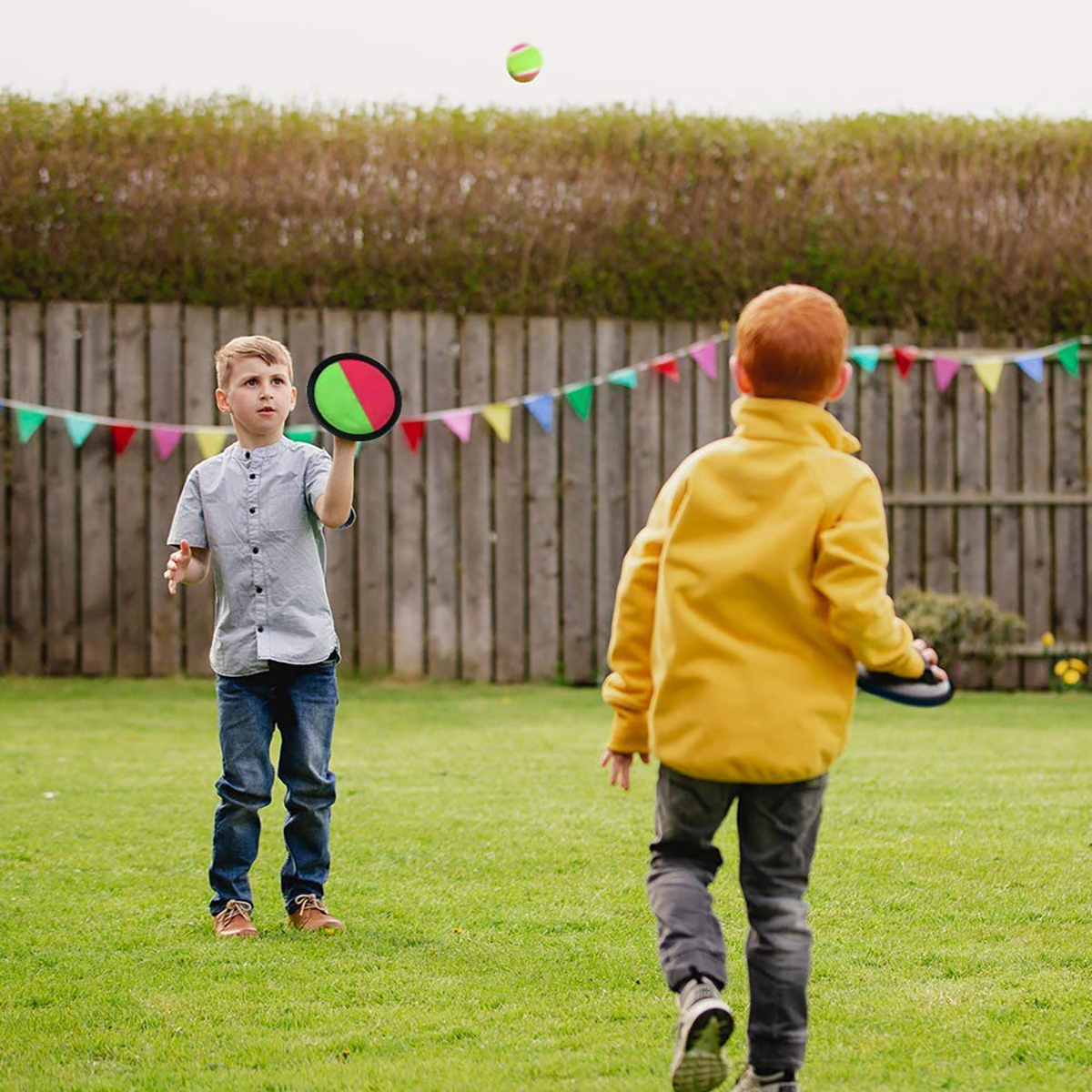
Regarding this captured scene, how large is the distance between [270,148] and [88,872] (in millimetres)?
6099

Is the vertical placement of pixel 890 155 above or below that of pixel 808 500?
above

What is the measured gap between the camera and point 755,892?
8.87 ft

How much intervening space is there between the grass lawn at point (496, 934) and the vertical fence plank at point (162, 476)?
7.45 feet

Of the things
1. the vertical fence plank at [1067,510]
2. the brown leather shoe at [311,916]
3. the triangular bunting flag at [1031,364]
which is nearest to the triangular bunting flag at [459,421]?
the triangular bunting flag at [1031,364]

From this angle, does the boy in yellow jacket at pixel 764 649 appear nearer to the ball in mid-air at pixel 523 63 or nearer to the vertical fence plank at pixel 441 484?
the ball in mid-air at pixel 523 63

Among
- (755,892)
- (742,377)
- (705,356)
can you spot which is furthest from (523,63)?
(755,892)

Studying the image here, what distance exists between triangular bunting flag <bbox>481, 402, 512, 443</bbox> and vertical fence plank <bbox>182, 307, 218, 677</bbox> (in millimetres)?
1583

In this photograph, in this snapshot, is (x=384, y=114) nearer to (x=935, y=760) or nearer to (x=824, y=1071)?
(x=935, y=760)

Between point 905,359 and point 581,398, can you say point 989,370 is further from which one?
point 581,398

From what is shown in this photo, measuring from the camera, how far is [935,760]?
21.4 feet

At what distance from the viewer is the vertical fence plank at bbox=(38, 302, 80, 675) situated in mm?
8852

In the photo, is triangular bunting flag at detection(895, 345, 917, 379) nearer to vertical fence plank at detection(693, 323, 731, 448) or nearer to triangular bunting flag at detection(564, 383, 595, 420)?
vertical fence plank at detection(693, 323, 731, 448)

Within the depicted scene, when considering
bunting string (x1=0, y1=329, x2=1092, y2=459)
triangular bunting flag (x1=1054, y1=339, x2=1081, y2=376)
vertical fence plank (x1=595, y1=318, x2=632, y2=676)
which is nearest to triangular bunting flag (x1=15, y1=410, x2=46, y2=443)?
bunting string (x1=0, y1=329, x2=1092, y2=459)

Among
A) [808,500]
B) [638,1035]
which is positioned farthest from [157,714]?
[808,500]
